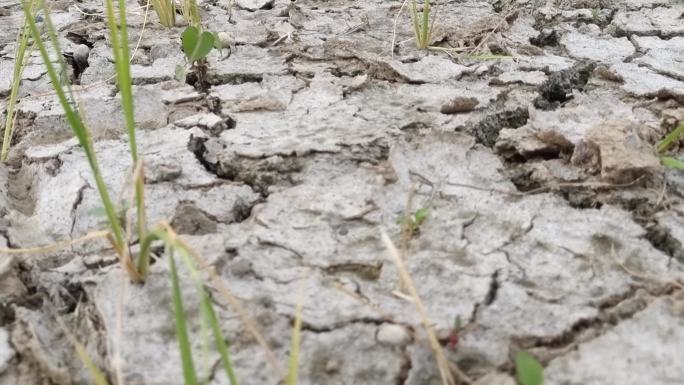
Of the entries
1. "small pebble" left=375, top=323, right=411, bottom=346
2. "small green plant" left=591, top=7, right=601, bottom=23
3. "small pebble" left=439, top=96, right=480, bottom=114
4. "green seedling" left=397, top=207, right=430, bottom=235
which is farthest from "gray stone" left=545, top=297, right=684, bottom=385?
"small green plant" left=591, top=7, right=601, bottom=23

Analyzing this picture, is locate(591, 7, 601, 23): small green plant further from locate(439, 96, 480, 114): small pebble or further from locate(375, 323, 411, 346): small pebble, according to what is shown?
locate(375, 323, 411, 346): small pebble

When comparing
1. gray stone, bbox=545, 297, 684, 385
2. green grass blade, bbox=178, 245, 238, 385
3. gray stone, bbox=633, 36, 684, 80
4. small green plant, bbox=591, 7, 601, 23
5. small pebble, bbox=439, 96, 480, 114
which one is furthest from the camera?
small green plant, bbox=591, 7, 601, 23

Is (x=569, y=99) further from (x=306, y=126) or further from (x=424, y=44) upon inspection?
(x=306, y=126)

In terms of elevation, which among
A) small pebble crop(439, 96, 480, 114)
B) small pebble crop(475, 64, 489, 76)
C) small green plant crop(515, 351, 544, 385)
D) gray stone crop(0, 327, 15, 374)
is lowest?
gray stone crop(0, 327, 15, 374)

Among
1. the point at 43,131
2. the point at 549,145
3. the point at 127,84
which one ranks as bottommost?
the point at 43,131

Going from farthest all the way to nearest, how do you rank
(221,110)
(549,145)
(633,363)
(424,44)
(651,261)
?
(424,44), (221,110), (549,145), (651,261), (633,363)

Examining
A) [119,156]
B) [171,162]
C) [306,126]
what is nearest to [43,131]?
[119,156]

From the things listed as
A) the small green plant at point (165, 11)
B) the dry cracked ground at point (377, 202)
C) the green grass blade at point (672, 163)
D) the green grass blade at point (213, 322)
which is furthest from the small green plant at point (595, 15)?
the green grass blade at point (213, 322)
